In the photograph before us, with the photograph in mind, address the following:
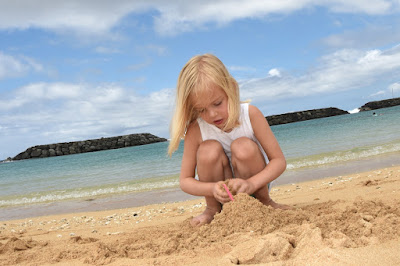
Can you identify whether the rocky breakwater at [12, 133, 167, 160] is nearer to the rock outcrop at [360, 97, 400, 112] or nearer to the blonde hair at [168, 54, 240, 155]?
the rock outcrop at [360, 97, 400, 112]

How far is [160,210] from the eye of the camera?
16.6 feet

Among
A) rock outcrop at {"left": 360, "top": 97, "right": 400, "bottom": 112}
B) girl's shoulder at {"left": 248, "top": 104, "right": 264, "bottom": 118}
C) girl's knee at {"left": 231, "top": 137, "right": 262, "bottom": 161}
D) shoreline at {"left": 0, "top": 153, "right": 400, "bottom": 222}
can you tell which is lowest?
shoreline at {"left": 0, "top": 153, "right": 400, "bottom": 222}

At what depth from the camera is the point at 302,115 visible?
6266cm

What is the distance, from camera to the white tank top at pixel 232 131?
2.96 meters

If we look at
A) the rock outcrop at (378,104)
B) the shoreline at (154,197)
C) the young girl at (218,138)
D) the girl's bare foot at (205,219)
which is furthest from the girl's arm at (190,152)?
the rock outcrop at (378,104)

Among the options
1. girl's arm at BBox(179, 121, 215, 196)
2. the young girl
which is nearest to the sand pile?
the young girl

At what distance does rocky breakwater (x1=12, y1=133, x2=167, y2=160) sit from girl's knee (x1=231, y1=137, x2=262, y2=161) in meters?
56.0

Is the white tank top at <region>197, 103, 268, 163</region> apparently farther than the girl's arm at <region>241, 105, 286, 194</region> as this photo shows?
Yes

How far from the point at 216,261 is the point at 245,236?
1.17ft

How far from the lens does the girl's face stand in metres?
2.70

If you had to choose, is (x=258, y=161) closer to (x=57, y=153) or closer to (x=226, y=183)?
(x=226, y=183)

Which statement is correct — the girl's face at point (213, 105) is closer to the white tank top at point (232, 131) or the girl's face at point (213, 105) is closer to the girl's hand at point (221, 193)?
the white tank top at point (232, 131)

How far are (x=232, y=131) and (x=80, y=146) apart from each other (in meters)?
57.8

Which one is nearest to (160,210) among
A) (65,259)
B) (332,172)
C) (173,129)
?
(173,129)
